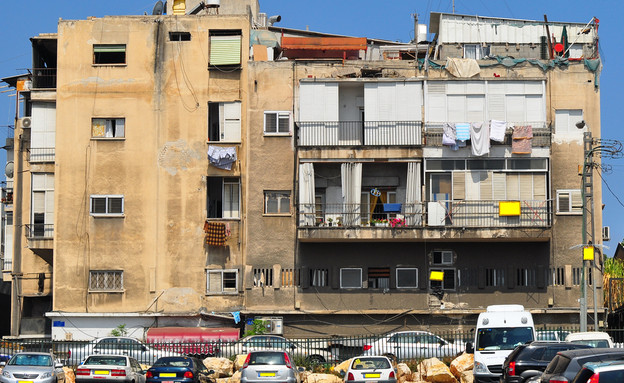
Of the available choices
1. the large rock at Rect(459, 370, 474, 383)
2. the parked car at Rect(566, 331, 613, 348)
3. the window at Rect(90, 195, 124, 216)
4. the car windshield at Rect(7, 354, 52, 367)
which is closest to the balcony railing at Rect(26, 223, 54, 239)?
the window at Rect(90, 195, 124, 216)

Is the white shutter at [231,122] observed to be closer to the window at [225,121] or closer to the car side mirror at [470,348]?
the window at [225,121]

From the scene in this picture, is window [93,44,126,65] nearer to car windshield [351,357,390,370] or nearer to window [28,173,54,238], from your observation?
window [28,173,54,238]

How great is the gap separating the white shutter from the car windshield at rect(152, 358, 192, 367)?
16272 millimetres

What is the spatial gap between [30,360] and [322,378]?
990 cm

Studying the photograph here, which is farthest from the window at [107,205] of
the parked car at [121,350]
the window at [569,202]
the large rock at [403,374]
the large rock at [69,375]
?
the window at [569,202]

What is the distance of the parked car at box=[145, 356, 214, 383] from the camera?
34.1 meters

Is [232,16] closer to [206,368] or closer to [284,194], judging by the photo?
[284,194]

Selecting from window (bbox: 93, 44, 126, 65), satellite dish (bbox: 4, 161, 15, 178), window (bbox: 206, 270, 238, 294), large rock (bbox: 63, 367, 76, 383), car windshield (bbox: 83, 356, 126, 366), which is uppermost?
window (bbox: 93, 44, 126, 65)

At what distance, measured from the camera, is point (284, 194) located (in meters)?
48.6

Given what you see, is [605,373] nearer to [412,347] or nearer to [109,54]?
[412,347]

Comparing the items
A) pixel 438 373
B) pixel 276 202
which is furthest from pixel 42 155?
pixel 438 373

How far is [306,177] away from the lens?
4722 cm

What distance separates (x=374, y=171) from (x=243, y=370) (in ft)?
57.9

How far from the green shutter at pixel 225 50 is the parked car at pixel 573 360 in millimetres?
29093
